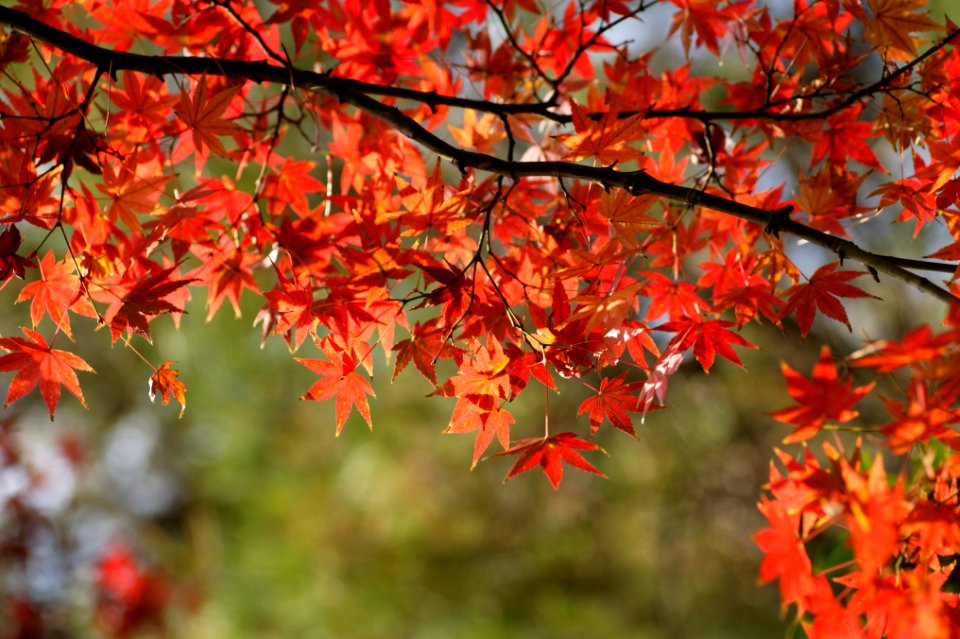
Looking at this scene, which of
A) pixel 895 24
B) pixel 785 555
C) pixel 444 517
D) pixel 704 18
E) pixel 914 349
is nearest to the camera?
pixel 914 349

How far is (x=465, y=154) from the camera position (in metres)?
0.60

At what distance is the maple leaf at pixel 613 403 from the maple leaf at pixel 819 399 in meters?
0.17

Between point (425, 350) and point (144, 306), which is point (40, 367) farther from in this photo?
point (425, 350)

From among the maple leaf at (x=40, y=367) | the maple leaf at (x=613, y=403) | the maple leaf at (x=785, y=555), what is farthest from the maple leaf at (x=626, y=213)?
the maple leaf at (x=40, y=367)

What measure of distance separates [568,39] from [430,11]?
6.8 inches

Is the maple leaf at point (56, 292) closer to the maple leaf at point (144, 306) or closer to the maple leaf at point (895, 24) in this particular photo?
the maple leaf at point (144, 306)

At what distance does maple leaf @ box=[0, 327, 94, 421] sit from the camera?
61 cm

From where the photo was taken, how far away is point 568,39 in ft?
2.93

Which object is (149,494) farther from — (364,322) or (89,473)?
(364,322)

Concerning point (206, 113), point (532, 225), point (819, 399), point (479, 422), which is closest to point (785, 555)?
point (819, 399)

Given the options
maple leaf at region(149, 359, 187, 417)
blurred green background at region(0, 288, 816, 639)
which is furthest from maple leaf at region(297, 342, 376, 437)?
blurred green background at region(0, 288, 816, 639)

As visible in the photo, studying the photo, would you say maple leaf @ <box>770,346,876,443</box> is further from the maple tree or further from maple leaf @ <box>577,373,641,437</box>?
maple leaf @ <box>577,373,641,437</box>

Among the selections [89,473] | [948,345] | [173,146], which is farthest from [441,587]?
[948,345]

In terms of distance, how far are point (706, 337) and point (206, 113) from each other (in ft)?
1.58
